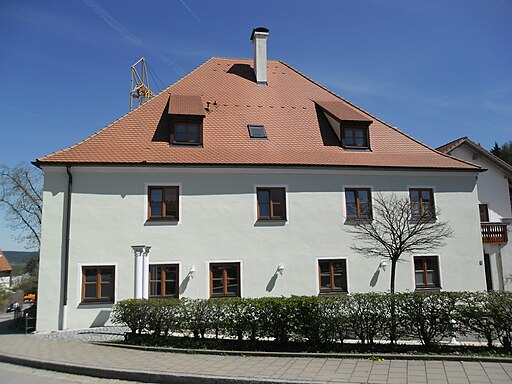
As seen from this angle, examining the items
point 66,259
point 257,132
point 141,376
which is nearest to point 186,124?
point 257,132

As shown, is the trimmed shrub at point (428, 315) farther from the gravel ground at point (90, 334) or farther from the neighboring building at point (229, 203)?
the gravel ground at point (90, 334)

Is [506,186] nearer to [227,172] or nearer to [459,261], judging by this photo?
[459,261]

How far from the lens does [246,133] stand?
19094mm

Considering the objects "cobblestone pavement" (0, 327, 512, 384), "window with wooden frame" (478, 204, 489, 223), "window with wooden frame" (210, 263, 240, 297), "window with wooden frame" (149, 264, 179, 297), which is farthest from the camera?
"window with wooden frame" (478, 204, 489, 223)

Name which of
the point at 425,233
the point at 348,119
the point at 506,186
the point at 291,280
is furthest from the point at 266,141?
the point at 506,186

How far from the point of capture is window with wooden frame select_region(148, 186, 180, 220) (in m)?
16.9

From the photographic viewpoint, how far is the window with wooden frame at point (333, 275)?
17.8 meters

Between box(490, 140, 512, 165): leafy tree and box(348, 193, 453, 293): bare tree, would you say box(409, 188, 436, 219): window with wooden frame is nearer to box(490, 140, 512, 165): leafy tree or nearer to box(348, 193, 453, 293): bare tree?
box(348, 193, 453, 293): bare tree

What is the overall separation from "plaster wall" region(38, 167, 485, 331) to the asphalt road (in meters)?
5.89

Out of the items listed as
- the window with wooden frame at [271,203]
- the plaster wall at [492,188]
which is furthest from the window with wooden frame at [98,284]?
the plaster wall at [492,188]

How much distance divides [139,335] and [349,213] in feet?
34.0

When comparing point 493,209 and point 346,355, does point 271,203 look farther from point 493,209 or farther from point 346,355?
point 493,209

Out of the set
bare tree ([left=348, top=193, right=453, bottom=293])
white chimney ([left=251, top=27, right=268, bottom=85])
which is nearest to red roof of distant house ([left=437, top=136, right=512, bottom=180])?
bare tree ([left=348, top=193, right=453, bottom=293])

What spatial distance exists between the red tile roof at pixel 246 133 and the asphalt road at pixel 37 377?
329 inches
